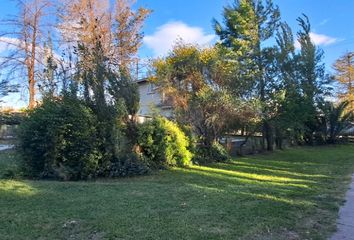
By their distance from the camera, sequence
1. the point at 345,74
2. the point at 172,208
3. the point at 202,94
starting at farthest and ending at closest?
the point at 345,74
the point at 202,94
the point at 172,208

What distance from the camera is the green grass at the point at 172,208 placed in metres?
5.04

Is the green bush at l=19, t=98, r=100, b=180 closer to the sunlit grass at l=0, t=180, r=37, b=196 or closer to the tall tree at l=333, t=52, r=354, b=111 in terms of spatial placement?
the sunlit grass at l=0, t=180, r=37, b=196

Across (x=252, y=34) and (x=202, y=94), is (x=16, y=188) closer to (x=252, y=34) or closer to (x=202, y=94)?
(x=202, y=94)

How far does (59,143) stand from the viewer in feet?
32.6

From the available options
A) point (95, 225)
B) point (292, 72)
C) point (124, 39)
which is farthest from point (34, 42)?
point (95, 225)

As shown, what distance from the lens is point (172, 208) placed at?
637 cm

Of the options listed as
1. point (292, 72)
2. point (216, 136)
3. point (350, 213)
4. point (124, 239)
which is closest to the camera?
point (124, 239)

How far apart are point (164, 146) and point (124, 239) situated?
754cm

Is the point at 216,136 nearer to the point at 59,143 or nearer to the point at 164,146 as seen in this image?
the point at 164,146

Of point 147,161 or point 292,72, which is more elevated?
point 292,72

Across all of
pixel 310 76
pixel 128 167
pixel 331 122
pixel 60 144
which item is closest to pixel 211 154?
pixel 128 167

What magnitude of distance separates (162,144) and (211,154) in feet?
11.0

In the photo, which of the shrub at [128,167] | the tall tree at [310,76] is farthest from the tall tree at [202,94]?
the tall tree at [310,76]

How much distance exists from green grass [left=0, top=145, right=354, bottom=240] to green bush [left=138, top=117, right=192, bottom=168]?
5.94 ft
